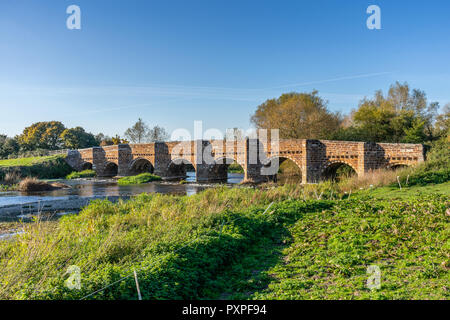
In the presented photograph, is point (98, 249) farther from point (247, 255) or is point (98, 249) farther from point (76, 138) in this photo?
point (76, 138)

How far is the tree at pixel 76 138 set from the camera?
6009 centimetres

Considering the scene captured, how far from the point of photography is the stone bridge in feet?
72.8

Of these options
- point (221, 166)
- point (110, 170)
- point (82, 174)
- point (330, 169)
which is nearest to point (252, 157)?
point (221, 166)

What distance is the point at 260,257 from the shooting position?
7078mm

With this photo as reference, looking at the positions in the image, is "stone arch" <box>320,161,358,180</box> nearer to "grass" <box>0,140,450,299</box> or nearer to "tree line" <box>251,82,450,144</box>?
"tree line" <box>251,82,450,144</box>

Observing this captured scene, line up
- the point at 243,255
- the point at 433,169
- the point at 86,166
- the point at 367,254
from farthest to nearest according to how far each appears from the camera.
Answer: the point at 86,166 → the point at 433,169 → the point at 243,255 → the point at 367,254

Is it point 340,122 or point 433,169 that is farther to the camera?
point 340,122

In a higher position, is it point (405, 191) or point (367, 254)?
point (405, 191)

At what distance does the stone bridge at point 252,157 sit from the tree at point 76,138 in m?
18.7

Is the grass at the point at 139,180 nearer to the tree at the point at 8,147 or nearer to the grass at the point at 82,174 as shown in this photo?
the grass at the point at 82,174

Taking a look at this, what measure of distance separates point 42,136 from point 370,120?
190 feet

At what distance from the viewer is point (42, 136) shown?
61688mm

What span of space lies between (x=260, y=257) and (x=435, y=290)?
3.35 meters
